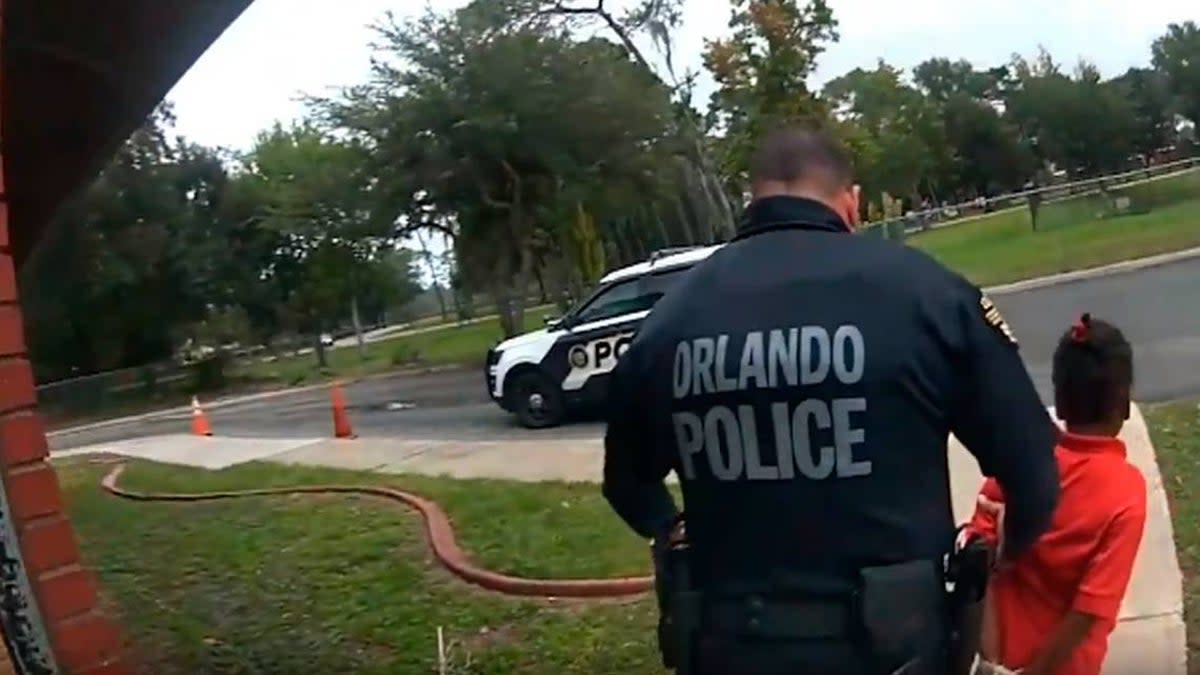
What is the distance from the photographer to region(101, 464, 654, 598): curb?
253 inches

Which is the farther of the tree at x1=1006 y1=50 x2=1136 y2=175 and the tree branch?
the tree at x1=1006 y1=50 x2=1136 y2=175

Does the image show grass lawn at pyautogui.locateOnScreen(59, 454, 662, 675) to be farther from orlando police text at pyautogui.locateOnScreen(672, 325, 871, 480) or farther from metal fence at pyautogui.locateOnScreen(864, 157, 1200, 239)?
metal fence at pyautogui.locateOnScreen(864, 157, 1200, 239)

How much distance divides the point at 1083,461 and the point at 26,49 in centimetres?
349

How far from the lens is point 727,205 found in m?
29.7

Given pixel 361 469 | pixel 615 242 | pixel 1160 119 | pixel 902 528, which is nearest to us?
pixel 902 528

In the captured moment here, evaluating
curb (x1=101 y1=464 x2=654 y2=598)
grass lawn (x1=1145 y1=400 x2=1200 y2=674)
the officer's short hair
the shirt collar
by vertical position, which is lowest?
grass lawn (x1=1145 y1=400 x2=1200 y2=674)

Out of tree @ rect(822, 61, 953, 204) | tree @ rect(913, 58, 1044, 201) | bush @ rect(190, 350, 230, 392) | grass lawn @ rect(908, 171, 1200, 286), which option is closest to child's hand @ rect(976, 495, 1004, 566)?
grass lawn @ rect(908, 171, 1200, 286)

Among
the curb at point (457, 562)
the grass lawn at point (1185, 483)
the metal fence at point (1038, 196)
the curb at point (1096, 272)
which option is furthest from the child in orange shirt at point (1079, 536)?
the metal fence at point (1038, 196)

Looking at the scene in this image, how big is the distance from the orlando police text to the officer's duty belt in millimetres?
194

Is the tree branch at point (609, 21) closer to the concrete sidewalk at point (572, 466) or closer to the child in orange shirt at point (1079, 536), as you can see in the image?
the concrete sidewalk at point (572, 466)

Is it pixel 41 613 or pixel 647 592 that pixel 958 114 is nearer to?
pixel 647 592

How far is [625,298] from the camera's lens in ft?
45.8

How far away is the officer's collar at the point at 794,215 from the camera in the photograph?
2.31 meters

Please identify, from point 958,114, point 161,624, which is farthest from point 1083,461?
point 958,114
